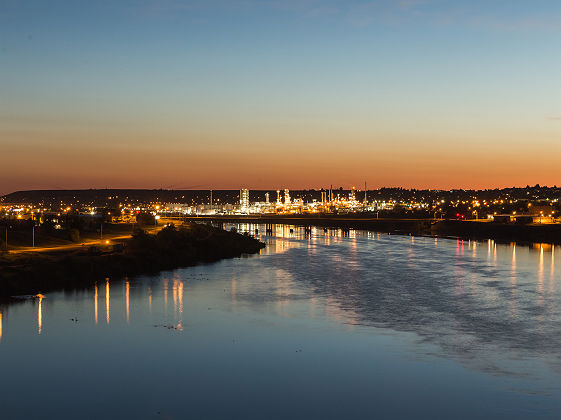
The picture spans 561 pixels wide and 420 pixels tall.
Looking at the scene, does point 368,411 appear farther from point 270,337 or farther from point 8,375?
point 8,375

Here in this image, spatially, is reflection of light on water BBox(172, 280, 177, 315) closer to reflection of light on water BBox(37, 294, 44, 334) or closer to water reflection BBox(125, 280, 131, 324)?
water reflection BBox(125, 280, 131, 324)

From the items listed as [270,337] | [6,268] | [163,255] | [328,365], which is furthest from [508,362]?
[163,255]

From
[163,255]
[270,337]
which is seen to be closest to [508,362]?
[270,337]

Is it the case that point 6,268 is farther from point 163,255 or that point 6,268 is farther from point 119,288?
point 163,255

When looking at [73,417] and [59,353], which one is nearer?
[73,417]

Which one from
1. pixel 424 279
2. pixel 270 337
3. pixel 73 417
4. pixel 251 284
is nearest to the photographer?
pixel 73 417

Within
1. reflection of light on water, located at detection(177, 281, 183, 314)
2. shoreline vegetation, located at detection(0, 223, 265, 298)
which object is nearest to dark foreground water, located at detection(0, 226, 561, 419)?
reflection of light on water, located at detection(177, 281, 183, 314)

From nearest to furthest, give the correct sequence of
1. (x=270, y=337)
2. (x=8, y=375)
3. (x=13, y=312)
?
(x=8, y=375) → (x=270, y=337) → (x=13, y=312)
